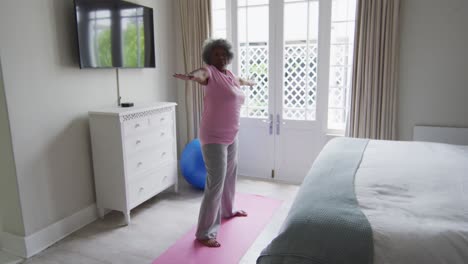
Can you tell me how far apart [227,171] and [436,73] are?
2.15 meters

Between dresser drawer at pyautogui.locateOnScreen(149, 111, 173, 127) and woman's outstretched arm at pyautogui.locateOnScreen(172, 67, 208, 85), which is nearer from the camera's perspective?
woman's outstretched arm at pyautogui.locateOnScreen(172, 67, 208, 85)

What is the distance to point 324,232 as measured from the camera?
4.27 feet

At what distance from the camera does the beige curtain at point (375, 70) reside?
316 cm

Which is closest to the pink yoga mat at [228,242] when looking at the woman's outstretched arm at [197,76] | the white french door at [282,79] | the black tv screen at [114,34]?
the white french door at [282,79]

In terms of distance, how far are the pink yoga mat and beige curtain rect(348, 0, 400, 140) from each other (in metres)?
1.24

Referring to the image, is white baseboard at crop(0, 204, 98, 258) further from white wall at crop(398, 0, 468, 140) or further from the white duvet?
white wall at crop(398, 0, 468, 140)

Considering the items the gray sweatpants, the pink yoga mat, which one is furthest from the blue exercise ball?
the gray sweatpants

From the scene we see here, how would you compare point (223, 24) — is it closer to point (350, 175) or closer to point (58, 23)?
point (58, 23)

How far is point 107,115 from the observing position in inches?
111

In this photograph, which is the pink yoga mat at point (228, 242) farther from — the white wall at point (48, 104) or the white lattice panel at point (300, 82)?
the white lattice panel at point (300, 82)

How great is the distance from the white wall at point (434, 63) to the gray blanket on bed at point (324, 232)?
6.74 feet

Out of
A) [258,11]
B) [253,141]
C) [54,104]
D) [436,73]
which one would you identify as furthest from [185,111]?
[436,73]

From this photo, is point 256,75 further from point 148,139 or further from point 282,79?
point 148,139

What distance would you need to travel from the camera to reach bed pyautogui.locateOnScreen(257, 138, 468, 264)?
1210 millimetres
